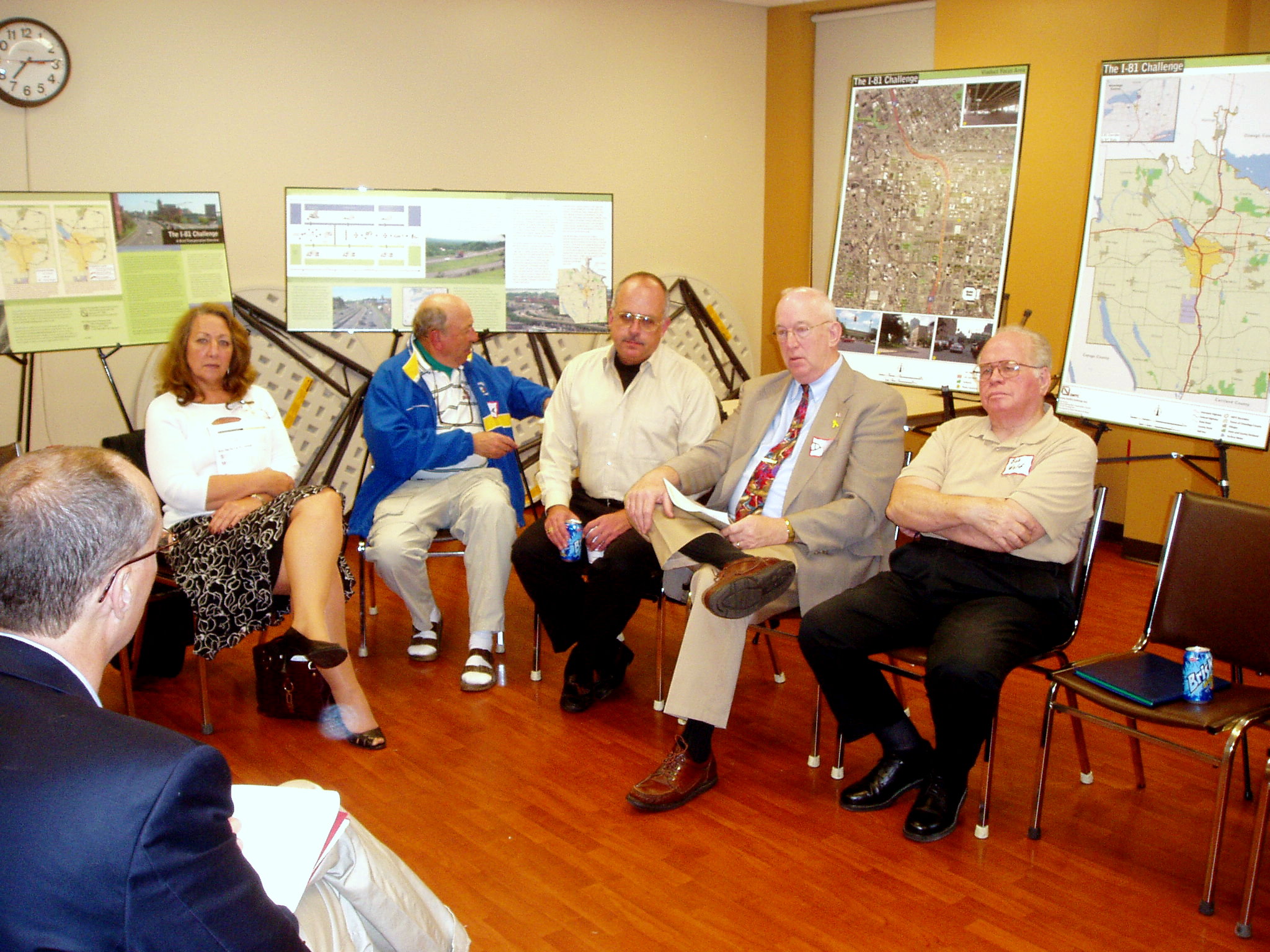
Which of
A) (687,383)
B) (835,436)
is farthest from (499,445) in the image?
(835,436)

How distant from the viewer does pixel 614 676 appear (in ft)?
11.9

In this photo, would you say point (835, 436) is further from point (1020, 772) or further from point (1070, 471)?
point (1020, 772)

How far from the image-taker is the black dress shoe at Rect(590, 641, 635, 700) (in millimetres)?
3578

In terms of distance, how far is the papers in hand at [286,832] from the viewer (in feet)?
4.64

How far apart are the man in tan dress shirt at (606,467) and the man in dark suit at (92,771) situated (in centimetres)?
219

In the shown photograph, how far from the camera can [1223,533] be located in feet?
8.87

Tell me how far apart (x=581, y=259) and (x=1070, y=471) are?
9.95 ft

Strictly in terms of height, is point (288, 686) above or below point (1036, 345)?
below

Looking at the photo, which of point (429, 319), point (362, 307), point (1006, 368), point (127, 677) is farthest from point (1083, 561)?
point (362, 307)

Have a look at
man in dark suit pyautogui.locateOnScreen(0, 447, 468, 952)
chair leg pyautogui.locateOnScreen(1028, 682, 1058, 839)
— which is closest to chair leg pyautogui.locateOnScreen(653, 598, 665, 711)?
chair leg pyautogui.locateOnScreen(1028, 682, 1058, 839)

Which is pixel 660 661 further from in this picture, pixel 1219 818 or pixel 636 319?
pixel 1219 818

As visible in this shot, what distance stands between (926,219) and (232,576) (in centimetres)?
307

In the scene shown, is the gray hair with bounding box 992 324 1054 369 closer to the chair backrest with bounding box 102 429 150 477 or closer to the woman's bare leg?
the woman's bare leg

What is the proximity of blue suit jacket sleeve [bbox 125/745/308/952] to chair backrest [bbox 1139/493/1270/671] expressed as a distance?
2396mm
